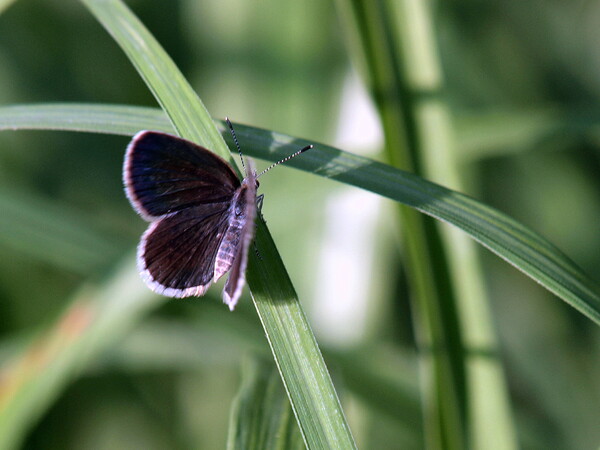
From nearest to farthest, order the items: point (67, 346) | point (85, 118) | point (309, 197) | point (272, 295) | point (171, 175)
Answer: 1. point (272, 295)
2. point (85, 118)
3. point (171, 175)
4. point (67, 346)
5. point (309, 197)

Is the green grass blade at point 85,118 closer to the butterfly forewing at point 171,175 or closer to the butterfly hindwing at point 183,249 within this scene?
the butterfly forewing at point 171,175

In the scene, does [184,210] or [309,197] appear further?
[309,197]

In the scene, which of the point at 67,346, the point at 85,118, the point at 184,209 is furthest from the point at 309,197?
the point at 85,118

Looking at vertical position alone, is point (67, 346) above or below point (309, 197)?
below

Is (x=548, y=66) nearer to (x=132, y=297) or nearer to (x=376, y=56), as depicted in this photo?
(x=376, y=56)

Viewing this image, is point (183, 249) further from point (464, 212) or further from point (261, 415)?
point (464, 212)

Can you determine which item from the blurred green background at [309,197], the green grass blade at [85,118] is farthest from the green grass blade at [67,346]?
the green grass blade at [85,118]

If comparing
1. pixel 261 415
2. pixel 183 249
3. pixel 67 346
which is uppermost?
pixel 183 249

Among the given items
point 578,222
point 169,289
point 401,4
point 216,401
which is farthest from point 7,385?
point 578,222
